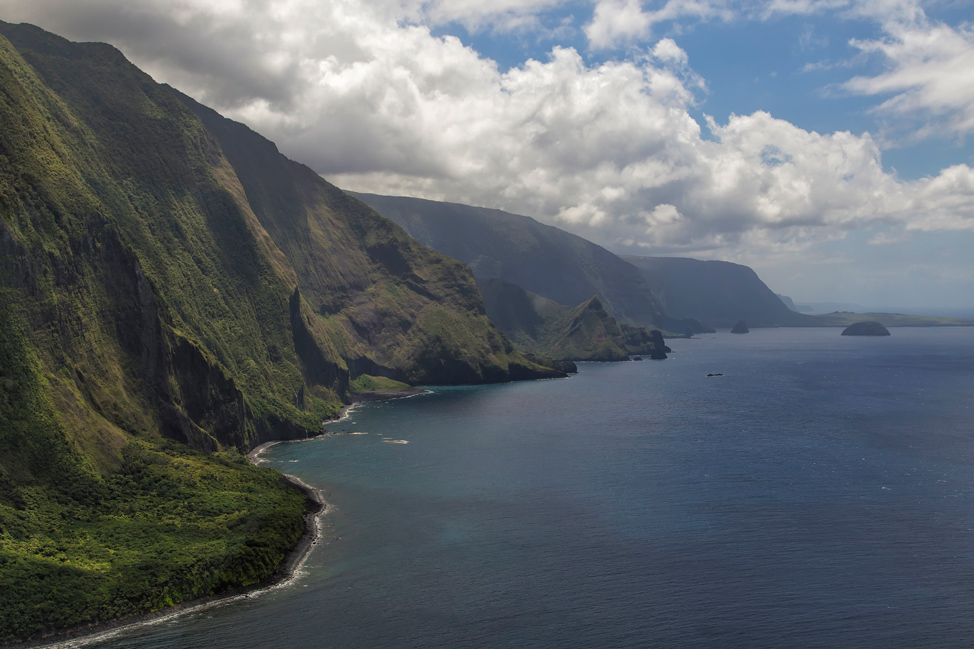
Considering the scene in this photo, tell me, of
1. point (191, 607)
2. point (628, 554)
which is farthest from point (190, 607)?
point (628, 554)

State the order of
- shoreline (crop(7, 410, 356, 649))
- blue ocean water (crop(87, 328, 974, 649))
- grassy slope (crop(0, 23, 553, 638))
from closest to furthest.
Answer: shoreline (crop(7, 410, 356, 649))
blue ocean water (crop(87, 328, 974, 649))
grassy slope (crop(0, 23, 553, 638))

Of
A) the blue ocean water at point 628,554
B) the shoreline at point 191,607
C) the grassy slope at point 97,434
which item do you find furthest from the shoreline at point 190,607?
the blue ocean water at point 628,554

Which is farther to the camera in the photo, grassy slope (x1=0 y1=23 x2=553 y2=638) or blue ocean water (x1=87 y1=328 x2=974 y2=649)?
grassy slope (x1=0 y1=23 x2=553 y2=638)

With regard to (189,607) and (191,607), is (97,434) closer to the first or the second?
(189,607)

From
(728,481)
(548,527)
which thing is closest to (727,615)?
(548,527)

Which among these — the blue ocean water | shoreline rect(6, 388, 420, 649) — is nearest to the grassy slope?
shoreline rect(6, 388, 420, 649)

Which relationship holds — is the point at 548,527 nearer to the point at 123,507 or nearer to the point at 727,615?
the point at 727,615

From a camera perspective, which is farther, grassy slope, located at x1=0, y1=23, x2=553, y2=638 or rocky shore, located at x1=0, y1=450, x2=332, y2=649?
grassy slope, located at x1=0, y1=23, x2=553, y2=638

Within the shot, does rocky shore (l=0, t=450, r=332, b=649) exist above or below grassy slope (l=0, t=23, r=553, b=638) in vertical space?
below

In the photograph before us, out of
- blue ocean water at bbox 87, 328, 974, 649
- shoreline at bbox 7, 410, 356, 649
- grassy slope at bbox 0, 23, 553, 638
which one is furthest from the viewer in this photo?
grassy slope at bbox 0, 23, 553, 638

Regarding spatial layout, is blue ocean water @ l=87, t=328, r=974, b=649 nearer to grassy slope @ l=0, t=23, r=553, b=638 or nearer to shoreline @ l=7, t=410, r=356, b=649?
shoreline @ l=7, t=410, r=356, b=649

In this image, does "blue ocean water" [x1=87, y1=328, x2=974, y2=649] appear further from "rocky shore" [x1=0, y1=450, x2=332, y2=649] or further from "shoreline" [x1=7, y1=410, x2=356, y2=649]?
"rocky shore" [x1=0, y1=450, x2=332, y2=649]
